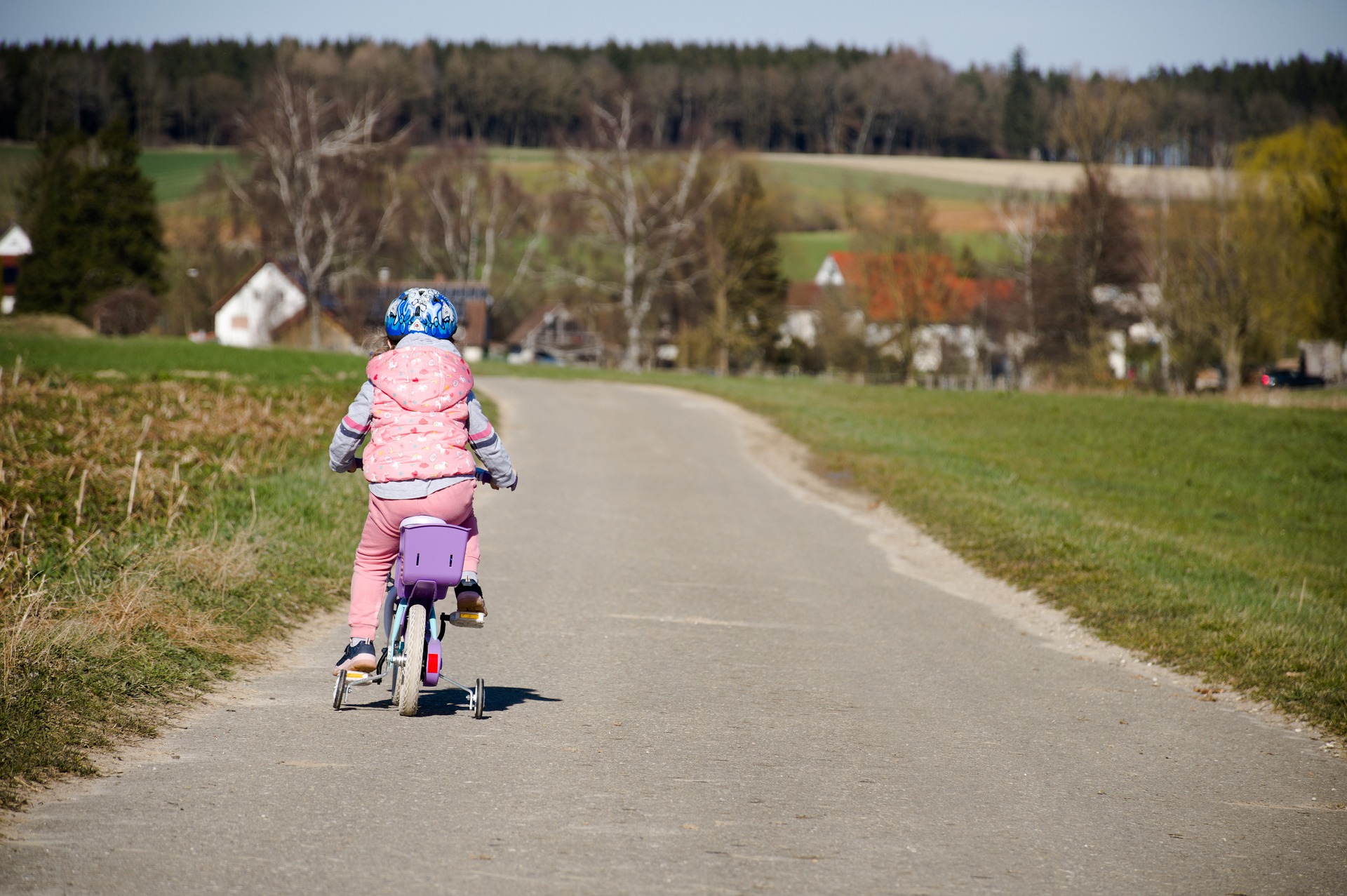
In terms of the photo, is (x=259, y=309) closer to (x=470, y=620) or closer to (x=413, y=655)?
(x=413, y=655)

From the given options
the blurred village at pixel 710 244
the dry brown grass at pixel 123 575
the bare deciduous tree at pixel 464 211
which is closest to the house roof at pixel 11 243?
the blurred village at pixel 710 244

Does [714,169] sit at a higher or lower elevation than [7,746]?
higher

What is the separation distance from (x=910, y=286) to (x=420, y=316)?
6083 centimetres

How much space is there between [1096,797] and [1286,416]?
3037 centimetres

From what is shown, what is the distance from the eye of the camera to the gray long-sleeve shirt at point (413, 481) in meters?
5.83

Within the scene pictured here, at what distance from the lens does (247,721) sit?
5984mm

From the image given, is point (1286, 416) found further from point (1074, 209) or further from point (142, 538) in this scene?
point (142, 538)

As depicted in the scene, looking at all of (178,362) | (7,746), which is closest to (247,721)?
(7,746)

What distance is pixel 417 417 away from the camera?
5.88 m

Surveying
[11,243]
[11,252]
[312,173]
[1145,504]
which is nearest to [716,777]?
[1145,504]

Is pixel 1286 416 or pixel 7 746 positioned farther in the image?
pixel 1286 416

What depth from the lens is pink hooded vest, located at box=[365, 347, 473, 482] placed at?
584cm

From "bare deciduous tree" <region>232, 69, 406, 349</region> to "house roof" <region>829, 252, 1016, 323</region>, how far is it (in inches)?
1002

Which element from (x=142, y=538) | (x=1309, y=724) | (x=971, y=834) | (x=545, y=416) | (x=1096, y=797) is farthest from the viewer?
(x=545, y=416)
